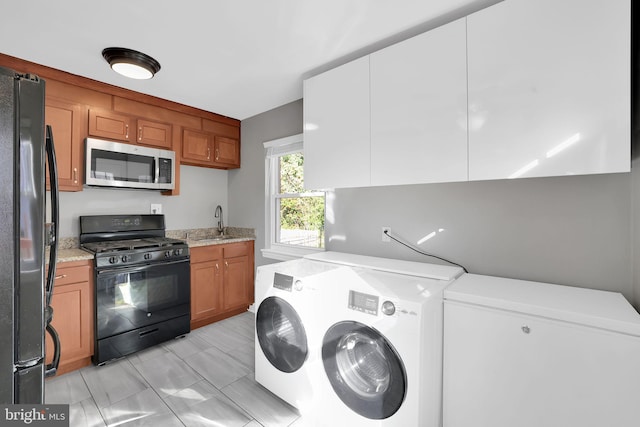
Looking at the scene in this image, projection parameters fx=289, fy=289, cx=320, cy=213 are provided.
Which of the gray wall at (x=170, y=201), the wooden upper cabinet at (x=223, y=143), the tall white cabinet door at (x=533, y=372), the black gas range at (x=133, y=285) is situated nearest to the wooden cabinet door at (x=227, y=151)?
the wooden upper cabinet at (x=223, y=143)

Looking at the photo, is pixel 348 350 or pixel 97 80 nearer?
pixel 348 350

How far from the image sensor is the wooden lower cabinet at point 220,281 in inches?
120

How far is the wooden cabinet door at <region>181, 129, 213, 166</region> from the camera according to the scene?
327cm

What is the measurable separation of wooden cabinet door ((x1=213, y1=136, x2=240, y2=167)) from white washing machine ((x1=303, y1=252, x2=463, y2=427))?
2.48 m

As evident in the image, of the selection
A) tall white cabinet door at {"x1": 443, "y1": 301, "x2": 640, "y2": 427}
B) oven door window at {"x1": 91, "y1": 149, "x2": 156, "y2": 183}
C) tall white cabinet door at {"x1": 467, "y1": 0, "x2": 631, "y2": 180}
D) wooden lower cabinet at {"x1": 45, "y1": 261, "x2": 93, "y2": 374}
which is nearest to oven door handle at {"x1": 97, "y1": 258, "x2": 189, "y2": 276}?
wooden lower cabinet at {"x1": 45, "y1": 261, "x2": 93, "y2": 374}

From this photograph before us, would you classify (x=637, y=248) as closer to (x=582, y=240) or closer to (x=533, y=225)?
(x=582, y=240)

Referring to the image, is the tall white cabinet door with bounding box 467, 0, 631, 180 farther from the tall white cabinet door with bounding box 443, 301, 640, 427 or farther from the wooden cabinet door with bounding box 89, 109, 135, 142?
the wooden cabinet door with bounding box 89, 109, 135, 142

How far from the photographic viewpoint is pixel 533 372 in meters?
1.28

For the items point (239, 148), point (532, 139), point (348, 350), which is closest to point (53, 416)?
point (348, 350)

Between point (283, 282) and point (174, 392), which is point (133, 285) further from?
point (283, 282)

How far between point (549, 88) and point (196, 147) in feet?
10.6

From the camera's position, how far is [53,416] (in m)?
1.19

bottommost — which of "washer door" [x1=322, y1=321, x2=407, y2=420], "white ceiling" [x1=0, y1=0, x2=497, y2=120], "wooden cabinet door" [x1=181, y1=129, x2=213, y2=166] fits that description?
"washer door" [x1=322, y1=321, x2=407, y2=420]

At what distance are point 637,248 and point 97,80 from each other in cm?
399
